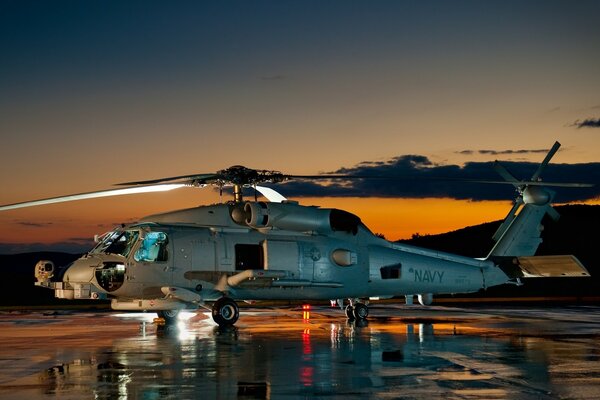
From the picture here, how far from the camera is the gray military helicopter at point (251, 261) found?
23266mm

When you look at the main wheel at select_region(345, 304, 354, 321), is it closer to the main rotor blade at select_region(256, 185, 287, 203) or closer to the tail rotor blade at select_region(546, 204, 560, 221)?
the main rotor blade at select_region(256, 185, 287, 203)

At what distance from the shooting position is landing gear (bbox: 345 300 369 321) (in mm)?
27312

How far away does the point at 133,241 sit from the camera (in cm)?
2352

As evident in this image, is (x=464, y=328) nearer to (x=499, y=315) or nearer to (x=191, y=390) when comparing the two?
(x=499, y=315)

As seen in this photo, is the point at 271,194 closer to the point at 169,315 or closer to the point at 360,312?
the point at 360,312

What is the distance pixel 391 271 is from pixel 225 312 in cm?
608

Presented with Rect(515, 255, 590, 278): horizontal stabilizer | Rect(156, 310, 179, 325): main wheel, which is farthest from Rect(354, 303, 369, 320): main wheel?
Rect(156, 310, 179, 325): main wheel

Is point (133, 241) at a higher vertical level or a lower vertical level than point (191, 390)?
higher

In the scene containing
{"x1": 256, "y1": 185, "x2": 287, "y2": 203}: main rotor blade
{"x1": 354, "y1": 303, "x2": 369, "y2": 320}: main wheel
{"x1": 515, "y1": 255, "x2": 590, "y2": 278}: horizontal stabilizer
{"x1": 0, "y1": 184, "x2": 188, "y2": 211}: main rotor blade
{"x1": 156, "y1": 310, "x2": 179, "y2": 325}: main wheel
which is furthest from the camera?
{"x1": 354, "y1": 303, "x2": 369, "y2": 320}: main wheel

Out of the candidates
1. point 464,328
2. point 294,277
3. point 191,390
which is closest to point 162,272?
point 294,277

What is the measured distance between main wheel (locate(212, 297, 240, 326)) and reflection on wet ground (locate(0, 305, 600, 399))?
1.03 ft

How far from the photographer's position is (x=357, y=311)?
27.4 metres

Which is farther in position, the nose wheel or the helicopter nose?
the nose wheel

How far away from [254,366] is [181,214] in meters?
11.4
